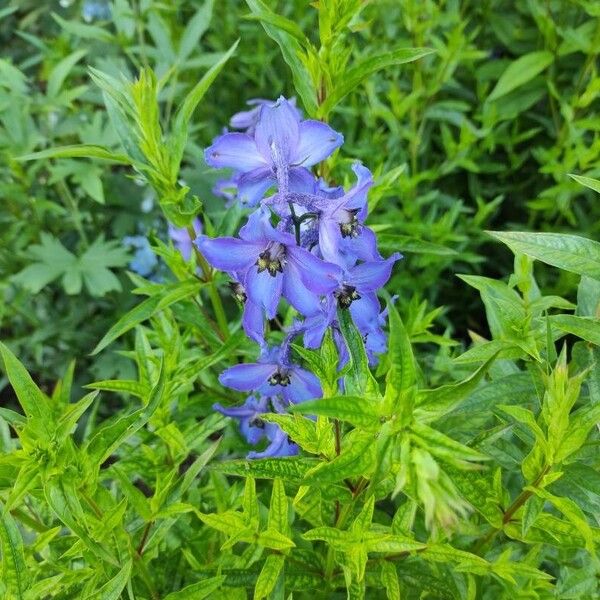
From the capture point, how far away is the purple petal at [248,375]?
1.62 m

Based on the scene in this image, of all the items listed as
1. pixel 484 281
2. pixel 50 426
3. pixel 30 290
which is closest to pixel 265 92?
pixel 30 290

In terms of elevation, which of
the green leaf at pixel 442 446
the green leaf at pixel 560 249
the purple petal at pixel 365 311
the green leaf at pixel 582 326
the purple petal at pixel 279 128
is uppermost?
the purple petal at pixel 279 128

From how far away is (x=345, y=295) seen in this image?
1370 mm

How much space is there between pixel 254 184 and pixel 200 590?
0.84 metres

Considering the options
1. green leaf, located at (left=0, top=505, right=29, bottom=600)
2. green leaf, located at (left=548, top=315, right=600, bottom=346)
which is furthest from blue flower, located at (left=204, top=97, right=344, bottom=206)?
green leaf, located at (left=0, top=505, right=29, bottom=600)

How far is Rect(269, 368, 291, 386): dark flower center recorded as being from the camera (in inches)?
63.9

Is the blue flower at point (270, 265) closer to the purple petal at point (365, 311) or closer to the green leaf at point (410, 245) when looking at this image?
the purple petal at point (365, 311)

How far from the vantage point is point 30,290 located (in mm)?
3279

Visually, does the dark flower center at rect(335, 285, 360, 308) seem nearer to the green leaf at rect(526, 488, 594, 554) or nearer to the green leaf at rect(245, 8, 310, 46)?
the green leaf at rect(526, 488, 594, 554)

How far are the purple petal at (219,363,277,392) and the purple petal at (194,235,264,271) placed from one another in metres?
0.31

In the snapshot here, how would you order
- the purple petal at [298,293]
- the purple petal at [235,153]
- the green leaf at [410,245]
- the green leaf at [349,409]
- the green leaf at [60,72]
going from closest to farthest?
the green leaf at [349,409], the purple petal at [298,293], the purple petal at [235,153], the green leaf at [410,245], the green leaf at [60,72]

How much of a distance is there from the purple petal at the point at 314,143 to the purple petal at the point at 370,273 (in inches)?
9.7

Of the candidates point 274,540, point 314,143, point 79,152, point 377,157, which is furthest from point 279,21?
point 377,157

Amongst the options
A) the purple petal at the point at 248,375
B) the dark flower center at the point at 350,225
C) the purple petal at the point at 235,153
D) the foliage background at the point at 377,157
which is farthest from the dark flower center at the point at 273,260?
the foliage background at the point at 377,157
